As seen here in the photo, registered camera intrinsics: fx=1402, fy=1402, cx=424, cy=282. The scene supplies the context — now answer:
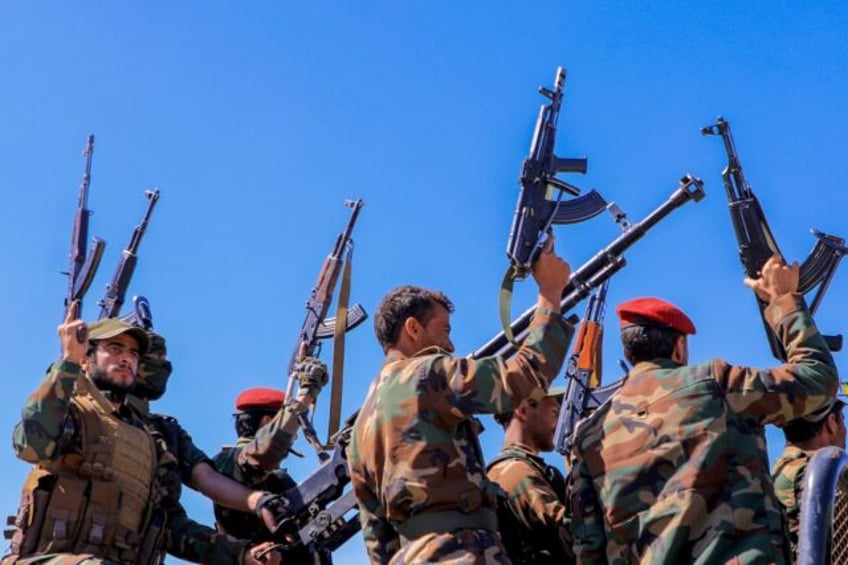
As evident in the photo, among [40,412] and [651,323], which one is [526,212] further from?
[40,412]

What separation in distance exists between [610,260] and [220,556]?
10.4 feet

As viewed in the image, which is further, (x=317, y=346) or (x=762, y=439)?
(x=317, y=346)

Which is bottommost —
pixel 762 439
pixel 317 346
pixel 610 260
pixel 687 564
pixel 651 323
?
pixel 687 564

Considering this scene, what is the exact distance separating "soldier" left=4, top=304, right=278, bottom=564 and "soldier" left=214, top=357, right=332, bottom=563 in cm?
75

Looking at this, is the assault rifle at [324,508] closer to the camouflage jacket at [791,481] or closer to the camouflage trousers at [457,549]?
the camouflage trousers at [457,549]

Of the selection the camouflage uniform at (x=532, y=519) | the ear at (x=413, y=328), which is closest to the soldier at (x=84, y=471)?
the ear at (x=413, y=328)

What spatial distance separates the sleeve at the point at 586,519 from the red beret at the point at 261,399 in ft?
12.5

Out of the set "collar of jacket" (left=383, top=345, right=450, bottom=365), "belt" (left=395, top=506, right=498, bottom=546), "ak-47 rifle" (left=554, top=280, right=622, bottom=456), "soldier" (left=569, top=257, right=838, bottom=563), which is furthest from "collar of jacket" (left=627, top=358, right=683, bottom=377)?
"ak-47 rifle" (left=554, top=280, right=622, bottom=456)

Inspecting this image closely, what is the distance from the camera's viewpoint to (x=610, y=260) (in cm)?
901

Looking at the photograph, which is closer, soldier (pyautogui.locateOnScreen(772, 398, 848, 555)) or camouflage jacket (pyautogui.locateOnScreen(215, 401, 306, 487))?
soldier (pyautogui.locateOnScreen(772, 398, 848, 555))

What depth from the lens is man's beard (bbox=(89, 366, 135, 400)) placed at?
9031mm

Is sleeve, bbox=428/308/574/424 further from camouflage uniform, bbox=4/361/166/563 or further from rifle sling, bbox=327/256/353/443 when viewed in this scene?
rifle sling, bbox=327/256/353/443

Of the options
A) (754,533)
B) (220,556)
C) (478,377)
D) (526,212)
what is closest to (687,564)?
(754,533)

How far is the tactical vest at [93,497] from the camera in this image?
8344 mm
